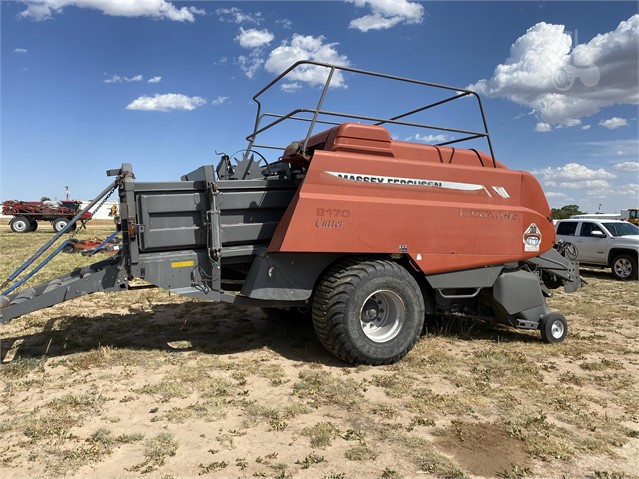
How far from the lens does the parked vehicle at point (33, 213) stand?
27844 mm

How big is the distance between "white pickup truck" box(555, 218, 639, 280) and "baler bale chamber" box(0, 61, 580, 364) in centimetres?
824

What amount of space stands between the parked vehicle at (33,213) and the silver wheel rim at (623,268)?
26915 mm

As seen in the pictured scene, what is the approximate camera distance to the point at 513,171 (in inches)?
228

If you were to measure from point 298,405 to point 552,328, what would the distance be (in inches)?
145

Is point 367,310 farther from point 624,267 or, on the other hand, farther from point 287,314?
point 624,267

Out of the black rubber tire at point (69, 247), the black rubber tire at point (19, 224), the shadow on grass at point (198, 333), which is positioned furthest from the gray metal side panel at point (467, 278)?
the black rubber tire at point (19, 224)

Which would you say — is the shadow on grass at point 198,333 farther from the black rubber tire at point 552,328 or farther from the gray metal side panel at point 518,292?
the gray metal side panel at point 518,292

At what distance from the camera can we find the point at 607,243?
1269 cm

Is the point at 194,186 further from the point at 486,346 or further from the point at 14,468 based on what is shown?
the point at 486,346

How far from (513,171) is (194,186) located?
148 inches

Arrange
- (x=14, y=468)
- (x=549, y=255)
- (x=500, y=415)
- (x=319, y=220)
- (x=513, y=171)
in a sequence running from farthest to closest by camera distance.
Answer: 1. (x=549, y=255)
2. (x=513, y=171)
3. (x=319, y=220)
4. (x=500, y=415)
5. (x=14, y=468)

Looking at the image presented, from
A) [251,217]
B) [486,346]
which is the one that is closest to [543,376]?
[486,346]

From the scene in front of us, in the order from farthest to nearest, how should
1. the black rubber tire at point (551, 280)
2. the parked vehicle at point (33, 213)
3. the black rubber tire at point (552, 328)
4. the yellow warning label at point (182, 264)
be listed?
1. the parked vehicle at point (33, 213)
2. the black rubber tire at point (551, 280)
3. the black rubber tire at point (552, 328)
4. the yellow warning label at point (182, 264)

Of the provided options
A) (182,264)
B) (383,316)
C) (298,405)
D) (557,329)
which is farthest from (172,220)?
(557,329)
